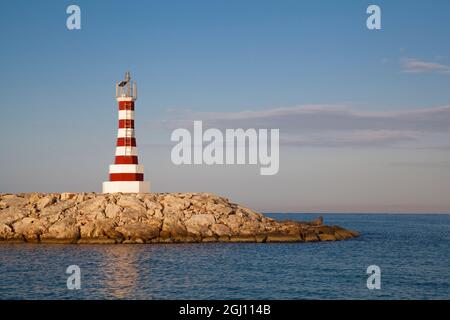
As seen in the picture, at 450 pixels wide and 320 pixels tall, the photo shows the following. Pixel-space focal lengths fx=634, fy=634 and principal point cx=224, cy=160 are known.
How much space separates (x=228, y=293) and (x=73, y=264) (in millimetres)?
12980

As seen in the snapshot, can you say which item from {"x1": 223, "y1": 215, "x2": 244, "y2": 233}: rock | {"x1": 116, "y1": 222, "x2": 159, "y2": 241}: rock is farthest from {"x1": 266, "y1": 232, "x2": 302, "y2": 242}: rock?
{"x1": 116, "y1": 222, "x2": 159, "y2": 241}: rock

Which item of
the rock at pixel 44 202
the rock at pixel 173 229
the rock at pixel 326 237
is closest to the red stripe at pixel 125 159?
the rock at pixel 173 229

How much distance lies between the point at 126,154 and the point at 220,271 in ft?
65.4

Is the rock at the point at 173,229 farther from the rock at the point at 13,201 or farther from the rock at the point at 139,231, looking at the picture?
the rock at the point at 13,201

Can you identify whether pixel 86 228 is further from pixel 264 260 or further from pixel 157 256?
pixel 264 260

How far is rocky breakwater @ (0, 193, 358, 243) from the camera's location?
4972cm

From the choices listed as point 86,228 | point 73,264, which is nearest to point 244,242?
point 86,228

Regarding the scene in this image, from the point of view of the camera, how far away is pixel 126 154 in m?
52.1

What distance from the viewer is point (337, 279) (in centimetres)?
3338

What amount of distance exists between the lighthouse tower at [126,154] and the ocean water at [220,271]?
737 centimetres

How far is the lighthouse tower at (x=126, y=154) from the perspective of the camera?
52.2 metres

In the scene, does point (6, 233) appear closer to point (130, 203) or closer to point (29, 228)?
point (29, 228)
